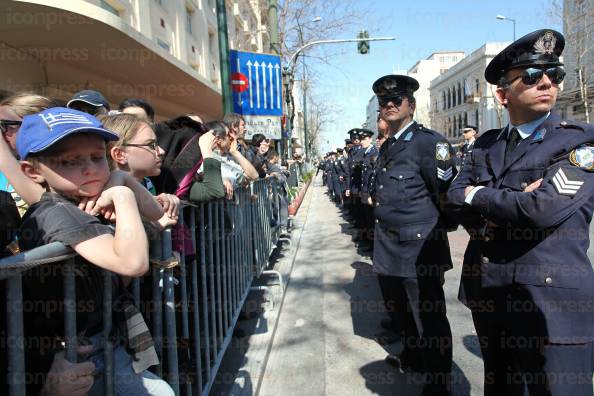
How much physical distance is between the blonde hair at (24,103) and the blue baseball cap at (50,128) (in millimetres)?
819

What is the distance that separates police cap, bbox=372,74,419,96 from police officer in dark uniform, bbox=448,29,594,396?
3.11 feet

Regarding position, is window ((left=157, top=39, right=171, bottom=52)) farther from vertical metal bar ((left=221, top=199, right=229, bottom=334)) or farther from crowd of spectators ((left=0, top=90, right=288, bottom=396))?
crowd of spectators ((left=0, top=90, right=288, bottom=396))

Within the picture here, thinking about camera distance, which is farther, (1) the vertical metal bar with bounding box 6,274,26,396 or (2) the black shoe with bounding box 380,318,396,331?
(2) the black shoe with bounding box 380,318,396,331

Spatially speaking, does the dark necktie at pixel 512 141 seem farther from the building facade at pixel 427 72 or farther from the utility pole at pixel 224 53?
the building facade at pixel 427 72

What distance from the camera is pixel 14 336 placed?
108 centimetres

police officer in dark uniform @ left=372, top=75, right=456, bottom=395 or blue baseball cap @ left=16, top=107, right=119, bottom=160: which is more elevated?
blue baseball cap @ left=16, top=107, right=119, bottom=160

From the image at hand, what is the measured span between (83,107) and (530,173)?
2.63 meters

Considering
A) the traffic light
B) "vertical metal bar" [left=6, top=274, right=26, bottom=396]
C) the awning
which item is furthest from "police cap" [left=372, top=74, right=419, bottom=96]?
the traffic light

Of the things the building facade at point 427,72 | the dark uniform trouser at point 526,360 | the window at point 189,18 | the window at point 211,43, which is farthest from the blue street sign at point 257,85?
the building facade at point 427,72

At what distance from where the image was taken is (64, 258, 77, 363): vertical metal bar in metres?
1.26

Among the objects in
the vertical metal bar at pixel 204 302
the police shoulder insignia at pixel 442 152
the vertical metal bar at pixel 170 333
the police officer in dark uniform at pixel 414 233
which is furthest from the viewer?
the police shoulder insignia at pixel 442 152

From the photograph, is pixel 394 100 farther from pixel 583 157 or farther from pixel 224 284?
pixel 224 284

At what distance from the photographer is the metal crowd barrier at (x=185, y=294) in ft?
3.56

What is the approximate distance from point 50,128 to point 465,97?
6512 centimetres
